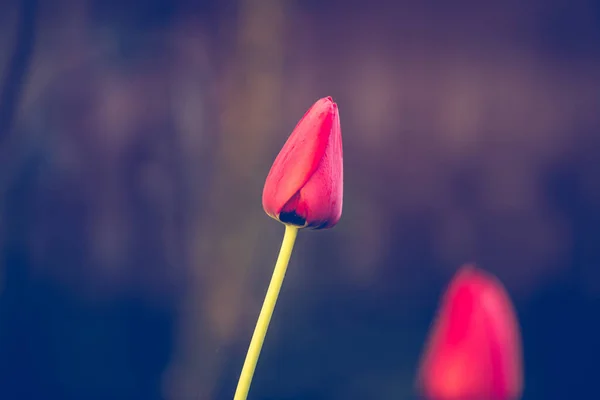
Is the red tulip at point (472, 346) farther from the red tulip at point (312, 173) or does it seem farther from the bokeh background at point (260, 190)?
the bokeh background at point (260, 190)

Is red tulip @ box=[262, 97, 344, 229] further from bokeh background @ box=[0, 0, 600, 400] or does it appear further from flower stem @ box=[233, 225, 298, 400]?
bokeh background @ box=[0, 0, 600, 400]

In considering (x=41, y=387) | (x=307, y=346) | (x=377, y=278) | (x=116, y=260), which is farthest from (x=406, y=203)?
(x=41, y=387)

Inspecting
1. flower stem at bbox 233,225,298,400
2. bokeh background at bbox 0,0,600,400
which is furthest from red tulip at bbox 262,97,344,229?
bokeh background at bbox 0,0,600,400

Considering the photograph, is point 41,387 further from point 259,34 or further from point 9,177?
point 259,34

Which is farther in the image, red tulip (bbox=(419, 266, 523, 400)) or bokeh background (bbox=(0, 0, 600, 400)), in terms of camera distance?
bokeh background (bbox=(0, 0, 600, 400))

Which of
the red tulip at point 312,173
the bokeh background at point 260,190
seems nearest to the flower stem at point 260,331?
the red tulip at point 312,173

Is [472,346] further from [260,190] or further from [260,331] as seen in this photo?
[260,190]
